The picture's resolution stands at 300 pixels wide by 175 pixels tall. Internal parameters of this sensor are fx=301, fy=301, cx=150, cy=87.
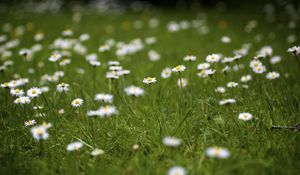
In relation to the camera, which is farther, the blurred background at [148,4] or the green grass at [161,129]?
the blurred background at [148,4]

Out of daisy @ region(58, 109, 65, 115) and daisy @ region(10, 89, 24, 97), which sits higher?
daisy @ region(10, 89, 24, 97)

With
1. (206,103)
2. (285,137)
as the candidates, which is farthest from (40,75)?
(285,137)

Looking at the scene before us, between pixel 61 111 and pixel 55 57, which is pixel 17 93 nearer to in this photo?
pixel 61 111

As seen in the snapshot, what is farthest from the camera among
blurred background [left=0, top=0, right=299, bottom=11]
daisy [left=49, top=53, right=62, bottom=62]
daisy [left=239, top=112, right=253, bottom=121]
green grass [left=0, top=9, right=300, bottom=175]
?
blurred background [left=0, top=0, right=299, bottom=11]

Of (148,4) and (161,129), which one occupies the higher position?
(148,4)

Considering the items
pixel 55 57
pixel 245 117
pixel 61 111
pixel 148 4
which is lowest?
pixel 61 111

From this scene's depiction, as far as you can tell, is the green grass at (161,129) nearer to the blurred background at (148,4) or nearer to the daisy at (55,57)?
the daisy at (55,57)

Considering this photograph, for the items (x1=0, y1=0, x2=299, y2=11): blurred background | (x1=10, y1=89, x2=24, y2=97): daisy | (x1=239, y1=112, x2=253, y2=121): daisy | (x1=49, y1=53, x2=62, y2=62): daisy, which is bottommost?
(x1=239, y1=112, x2=253, y2=121): daisy

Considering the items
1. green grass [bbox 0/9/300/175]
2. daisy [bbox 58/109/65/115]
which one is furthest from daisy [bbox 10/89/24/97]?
daisy [bbox 58/109/65/115]

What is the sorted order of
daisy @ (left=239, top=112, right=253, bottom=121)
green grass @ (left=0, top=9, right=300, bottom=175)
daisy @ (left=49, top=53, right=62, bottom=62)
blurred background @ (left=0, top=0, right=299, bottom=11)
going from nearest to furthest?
Answer: green grass @ (left=0, top=9, right=300, bottom=175), daisy @ (left=239, top=112, right=253, bottom=121), daisy @ (left=49, top=53, right=62, bottom=62), blurred background @ (left=0, top=0, right=299, bottom=11)

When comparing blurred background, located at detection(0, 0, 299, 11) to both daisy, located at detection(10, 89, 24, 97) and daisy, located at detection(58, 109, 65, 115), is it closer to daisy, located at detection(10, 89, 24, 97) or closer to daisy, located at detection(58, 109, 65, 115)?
daisy, located at detection(58, 109, 65, 115)

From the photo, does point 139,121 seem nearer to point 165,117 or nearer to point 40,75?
point 165,117

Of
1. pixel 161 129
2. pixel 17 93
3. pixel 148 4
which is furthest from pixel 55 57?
pixel 148 4

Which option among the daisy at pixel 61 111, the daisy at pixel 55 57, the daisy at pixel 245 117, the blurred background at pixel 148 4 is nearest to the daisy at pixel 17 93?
the daisy at pixel 61 111
